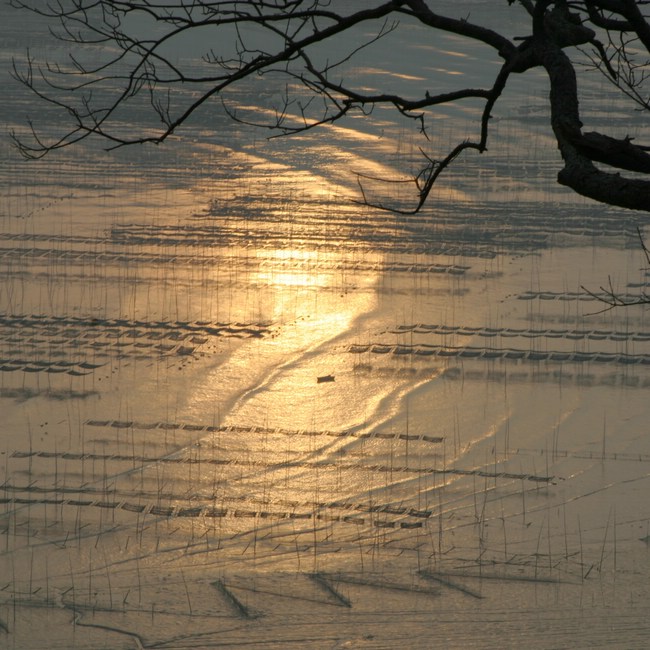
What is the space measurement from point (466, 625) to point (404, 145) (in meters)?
12.1

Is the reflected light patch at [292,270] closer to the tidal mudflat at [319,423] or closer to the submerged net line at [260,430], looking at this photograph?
the tidal mudflat at [319,423]

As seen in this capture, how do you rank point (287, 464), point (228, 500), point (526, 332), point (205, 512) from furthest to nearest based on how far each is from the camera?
point (526, 332), point (287, 464), point (228, 500), point (205, 512)

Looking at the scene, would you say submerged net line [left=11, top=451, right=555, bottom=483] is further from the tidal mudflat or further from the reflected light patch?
the reflected light patch

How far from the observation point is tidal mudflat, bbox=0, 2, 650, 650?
5219 mm

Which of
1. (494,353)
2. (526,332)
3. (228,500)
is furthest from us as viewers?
(526,332)

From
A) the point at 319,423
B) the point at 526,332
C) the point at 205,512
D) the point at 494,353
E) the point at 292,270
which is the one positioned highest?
the point at 292,270

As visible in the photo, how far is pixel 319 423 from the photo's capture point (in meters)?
7.29

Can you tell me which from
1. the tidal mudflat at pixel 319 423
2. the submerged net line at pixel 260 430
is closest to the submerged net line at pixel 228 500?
the tidal mudflat at pixel 319 423

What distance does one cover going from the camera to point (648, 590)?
17.6 feet

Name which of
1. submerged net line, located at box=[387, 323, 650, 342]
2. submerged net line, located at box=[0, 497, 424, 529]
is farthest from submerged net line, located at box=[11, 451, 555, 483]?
submerged net line, located at box=[387, 323, 650, 342]

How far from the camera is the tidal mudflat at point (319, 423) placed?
5219 millimetres

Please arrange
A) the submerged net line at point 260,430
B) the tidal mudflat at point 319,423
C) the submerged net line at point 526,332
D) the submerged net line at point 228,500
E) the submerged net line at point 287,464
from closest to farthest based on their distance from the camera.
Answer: the tidal mudflat at point 319,423 → the submerged net line at point 228,500 → the submerged net line at point 287,464 → the submerged net line at point 260,430 → the submerged net line at point 526,332

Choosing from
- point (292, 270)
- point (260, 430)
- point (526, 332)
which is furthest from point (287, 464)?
point (292, 270)

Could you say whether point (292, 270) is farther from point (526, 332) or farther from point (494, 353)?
point (494, 353)
